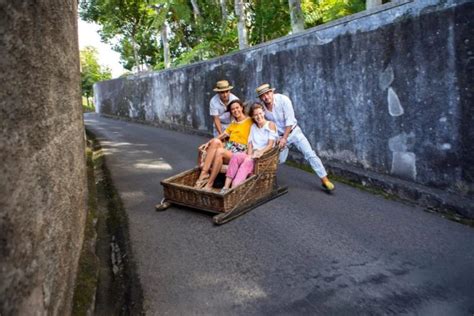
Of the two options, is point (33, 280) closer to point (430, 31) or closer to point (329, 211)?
point (329, 211)

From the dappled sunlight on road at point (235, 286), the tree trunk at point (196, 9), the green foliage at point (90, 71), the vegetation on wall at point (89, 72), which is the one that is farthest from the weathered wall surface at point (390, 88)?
the green foliage at point (90, 71)

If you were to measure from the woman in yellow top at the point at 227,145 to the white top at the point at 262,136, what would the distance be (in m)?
0.17

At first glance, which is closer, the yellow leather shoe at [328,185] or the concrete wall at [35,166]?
the concrete wall at [35,166]

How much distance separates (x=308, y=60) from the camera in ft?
24.5

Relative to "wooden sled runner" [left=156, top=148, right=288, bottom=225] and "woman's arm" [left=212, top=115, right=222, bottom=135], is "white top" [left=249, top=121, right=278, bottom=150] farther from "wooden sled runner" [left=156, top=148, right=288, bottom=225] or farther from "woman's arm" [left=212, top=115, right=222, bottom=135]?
"woman's arm" [left=212, top=115, right=222, bottom=135]

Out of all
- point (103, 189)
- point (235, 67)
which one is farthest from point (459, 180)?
point (235, 67)

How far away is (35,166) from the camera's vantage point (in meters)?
2.27

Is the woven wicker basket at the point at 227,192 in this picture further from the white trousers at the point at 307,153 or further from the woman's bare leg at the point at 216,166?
the white trousers at the point at 307,153

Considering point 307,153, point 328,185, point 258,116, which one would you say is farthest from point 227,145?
point 328,185

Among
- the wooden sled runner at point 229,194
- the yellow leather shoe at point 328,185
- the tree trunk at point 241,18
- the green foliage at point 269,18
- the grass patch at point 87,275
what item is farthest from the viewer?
the green foliage at point 269,18

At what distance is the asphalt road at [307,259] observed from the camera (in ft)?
10.1

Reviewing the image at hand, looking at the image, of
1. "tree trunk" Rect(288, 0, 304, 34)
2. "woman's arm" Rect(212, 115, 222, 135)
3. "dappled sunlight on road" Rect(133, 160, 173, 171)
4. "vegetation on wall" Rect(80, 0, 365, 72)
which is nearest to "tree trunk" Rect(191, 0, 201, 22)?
"vegetation on wall" Rect(80, 0, 365, 72)

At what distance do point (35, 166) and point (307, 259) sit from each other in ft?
8.63

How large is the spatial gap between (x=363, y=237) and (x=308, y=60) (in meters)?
4.24
